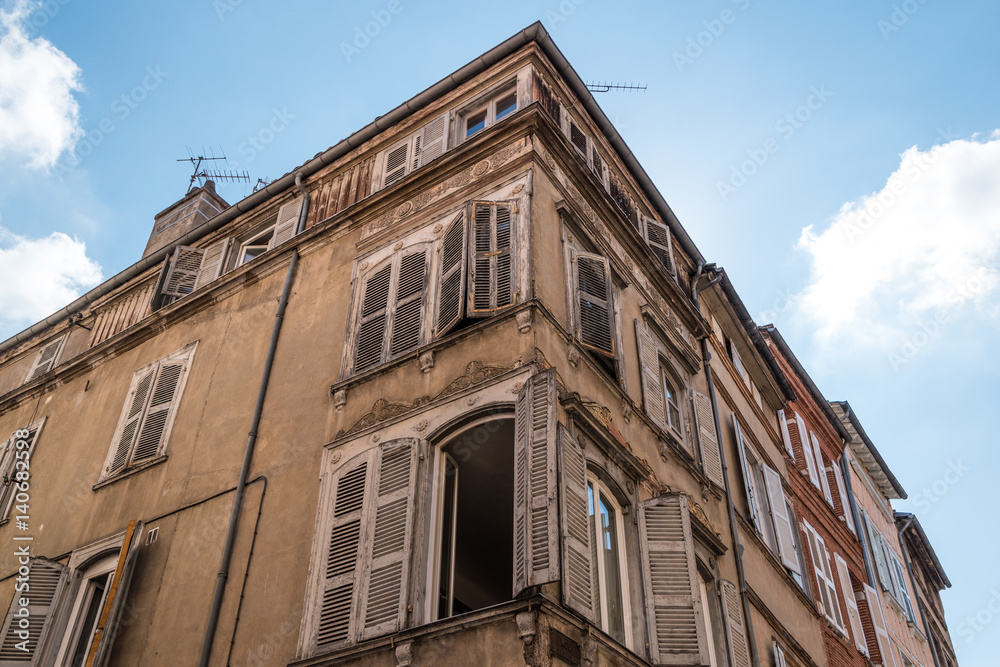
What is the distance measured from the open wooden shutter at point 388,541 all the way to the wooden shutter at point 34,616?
465 cm

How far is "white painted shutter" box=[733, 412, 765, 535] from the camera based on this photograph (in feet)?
43.1

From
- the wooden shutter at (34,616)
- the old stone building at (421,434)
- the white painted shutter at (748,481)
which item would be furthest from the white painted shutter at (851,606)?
the wooden shutter at (34,616)

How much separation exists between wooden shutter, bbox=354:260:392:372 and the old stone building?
0.03 metres

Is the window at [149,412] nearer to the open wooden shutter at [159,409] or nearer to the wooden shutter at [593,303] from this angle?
the open wooden shutter at [159,409]

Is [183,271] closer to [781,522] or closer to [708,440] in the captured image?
[708,440]

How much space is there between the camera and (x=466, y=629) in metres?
6.68

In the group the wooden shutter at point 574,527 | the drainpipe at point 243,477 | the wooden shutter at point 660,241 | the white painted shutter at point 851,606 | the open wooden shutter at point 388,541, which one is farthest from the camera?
the white painted shutter at point 851,606

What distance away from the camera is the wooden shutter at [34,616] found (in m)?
9.75

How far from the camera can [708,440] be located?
40.4 feet

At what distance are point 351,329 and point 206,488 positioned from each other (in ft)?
8.22

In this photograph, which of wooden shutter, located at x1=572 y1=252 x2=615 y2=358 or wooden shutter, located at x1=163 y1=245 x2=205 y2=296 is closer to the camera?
wooden shutter, located at x1=572 y1=252 x2=615 y2=358

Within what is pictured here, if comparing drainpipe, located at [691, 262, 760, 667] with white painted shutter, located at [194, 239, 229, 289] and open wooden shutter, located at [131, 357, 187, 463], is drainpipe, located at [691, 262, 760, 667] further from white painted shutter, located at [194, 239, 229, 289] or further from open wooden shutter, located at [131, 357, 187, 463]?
white painted shutter, located at [194, 239, 229, 289]

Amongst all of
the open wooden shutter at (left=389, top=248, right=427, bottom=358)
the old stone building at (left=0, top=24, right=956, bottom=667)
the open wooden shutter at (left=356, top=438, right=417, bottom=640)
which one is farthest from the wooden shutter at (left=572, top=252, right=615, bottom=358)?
the open wooden shutter at (left=356, top=438, right=417, bottom=640)

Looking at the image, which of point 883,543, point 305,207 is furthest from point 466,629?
point 883,543
